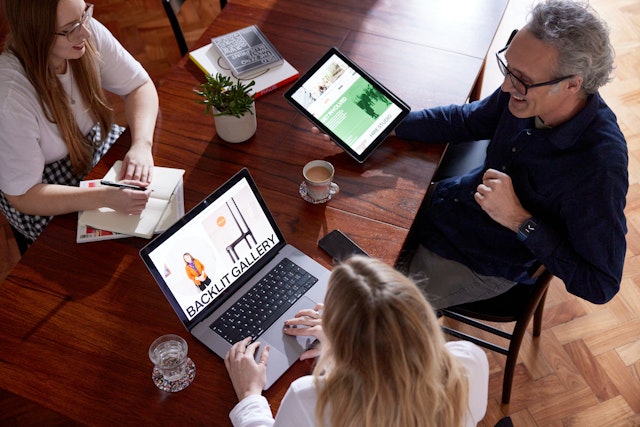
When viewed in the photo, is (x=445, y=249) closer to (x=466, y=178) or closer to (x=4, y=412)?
(x=466, y=178)

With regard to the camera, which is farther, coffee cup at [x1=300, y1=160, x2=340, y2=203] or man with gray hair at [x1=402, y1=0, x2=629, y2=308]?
coffee cup at [x1=300, y1=160, x2=340, y2=203]

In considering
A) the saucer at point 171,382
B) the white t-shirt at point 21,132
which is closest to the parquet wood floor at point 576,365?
the white t-shirt at point 21,132

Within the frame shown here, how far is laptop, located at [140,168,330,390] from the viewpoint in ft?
5.12

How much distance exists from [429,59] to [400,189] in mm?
587

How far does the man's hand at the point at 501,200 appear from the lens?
5.83ft

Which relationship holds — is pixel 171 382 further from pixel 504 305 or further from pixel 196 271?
pixel 504 305

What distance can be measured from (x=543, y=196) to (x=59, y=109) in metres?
1.46

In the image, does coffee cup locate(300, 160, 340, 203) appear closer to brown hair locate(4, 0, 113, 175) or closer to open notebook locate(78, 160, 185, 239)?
open notebook locate(78, 160, 185, 239)

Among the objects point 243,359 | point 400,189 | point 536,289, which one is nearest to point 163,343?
point 243,359

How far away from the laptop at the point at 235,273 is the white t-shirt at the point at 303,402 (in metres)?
0.10

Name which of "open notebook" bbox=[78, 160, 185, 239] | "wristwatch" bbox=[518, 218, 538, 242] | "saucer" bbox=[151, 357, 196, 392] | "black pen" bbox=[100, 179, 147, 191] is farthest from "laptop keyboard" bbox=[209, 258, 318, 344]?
"wristwatch" bbox=[518, 218, 538, 242]

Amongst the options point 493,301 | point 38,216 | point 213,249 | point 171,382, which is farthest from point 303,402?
point 38,216

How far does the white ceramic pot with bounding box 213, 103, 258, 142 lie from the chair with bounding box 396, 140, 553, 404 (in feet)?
1.93

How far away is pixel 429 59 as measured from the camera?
87.4 inches
